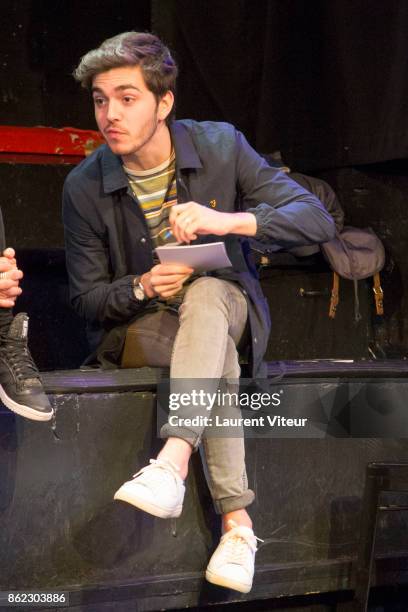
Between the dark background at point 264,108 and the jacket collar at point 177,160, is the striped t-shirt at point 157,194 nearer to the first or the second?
the jacket collar at point 177,160

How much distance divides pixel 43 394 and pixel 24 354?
0.11 meters

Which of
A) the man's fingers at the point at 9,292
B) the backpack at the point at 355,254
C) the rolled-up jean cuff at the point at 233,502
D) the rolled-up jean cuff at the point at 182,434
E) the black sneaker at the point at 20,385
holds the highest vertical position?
the man's fingers at the point at 9,292

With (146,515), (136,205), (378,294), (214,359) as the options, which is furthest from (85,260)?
(378,294)

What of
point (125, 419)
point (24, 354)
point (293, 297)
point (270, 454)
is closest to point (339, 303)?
point (293, 297)

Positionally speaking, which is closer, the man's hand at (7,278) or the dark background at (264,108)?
the man's hand at (7,278)

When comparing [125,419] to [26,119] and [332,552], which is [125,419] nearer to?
[332,552]

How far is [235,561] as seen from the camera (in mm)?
2219

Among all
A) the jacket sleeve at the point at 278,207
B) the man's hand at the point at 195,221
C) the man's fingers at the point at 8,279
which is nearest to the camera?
the man's fingers at the point at 8,279

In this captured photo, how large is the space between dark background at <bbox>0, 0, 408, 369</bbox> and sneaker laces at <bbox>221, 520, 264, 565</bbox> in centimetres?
133

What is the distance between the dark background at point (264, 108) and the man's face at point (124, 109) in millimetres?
960

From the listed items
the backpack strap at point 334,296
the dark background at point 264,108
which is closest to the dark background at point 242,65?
the dark background at point 264,108

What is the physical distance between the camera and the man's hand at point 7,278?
7.04ft

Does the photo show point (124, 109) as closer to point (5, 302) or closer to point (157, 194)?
point (157, 194)

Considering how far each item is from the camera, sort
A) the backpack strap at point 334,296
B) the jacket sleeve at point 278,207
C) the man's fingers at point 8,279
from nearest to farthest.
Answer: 1. the man's fingers at point 8,279
2. the jacket sleeve at point 278,207
3. the backpack strap at point 334,296
